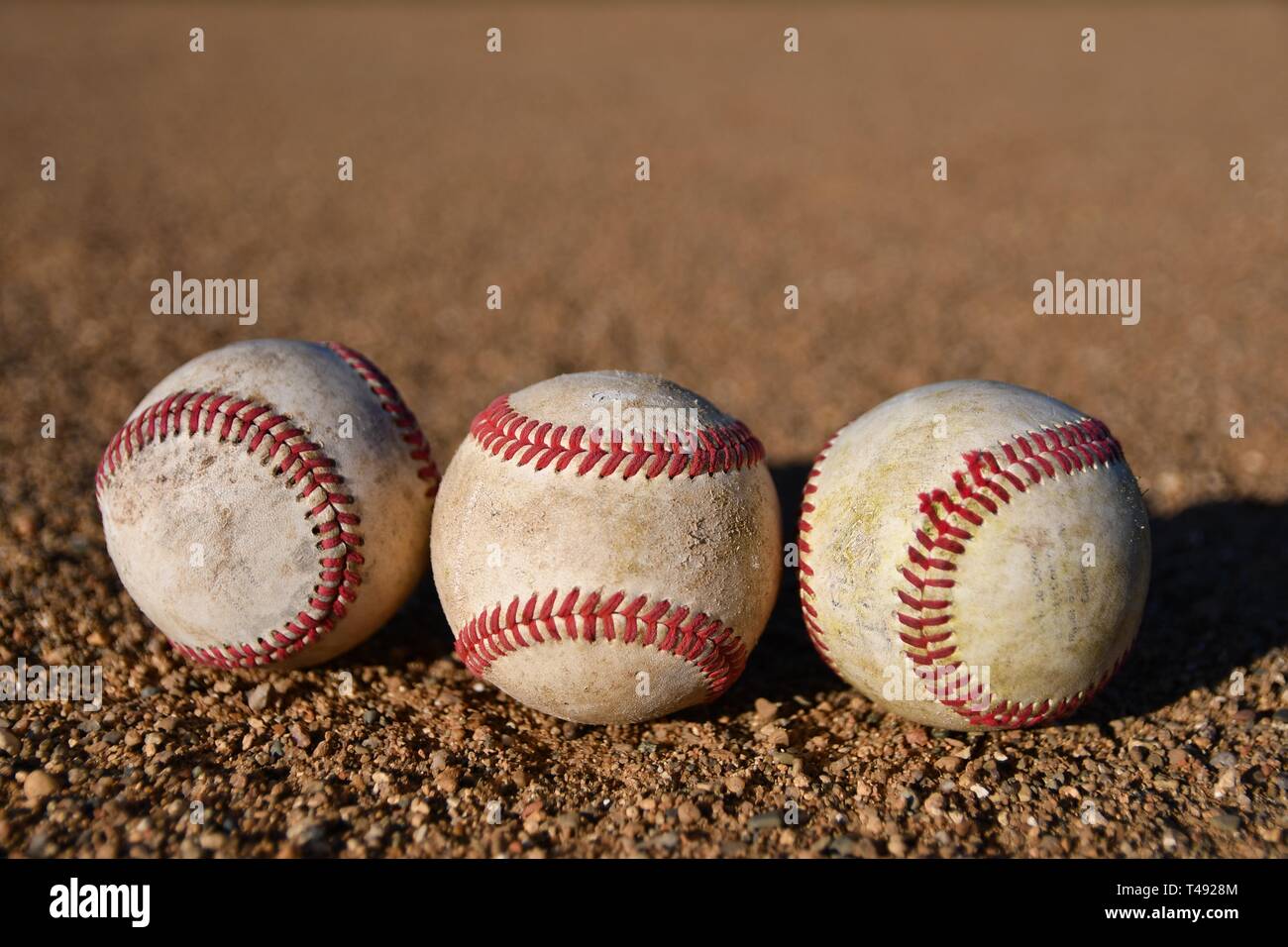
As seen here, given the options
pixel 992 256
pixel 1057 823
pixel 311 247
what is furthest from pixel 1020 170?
pixel 1057 823

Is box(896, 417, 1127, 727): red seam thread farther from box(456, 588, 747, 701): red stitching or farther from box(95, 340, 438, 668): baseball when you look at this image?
box(95, 340, 438, 668): baseball

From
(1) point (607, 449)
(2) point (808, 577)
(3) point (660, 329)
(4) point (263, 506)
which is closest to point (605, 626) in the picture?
(1) point (607, 449)

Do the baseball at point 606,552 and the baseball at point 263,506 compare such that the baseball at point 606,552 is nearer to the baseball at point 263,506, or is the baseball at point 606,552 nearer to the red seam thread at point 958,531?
the baseball at point 263,506

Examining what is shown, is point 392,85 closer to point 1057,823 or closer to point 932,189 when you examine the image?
point 932,189

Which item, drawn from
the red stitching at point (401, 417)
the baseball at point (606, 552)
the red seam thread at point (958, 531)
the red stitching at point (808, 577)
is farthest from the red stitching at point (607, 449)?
the red seam thread at point (958, 531)

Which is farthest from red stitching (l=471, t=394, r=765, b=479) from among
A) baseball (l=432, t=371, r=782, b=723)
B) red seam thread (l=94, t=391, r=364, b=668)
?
red seam thread (l=94, t=391, r=364, b=668)
